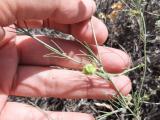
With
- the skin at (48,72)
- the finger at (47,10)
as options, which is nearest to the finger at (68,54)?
the skin at (48,72)

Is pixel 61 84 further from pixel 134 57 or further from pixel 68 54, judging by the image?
pixel 134 57

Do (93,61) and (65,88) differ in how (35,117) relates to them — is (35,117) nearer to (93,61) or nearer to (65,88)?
(65,88)

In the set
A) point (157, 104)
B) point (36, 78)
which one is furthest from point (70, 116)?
point (157, 104)

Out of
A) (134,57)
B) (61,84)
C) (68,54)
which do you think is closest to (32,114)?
(61,84)

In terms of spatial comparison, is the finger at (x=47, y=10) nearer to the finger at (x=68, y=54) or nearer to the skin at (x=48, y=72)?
the skin at (x=48, y=72)

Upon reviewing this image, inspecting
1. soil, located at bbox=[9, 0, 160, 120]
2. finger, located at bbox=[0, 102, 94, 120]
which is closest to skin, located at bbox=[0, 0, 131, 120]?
finger, located at bbox=[0, 102, 94, 120]

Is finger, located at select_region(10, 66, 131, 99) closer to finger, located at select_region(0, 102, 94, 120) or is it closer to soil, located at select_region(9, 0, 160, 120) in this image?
finger, located at select_region(0, 102, 94, 120)
